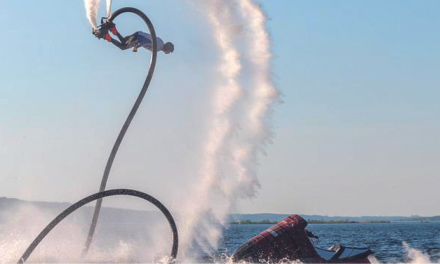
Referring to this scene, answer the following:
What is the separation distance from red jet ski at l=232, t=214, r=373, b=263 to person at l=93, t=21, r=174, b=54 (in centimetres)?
886

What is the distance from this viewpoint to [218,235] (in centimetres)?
3803

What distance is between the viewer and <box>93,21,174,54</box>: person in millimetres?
25922

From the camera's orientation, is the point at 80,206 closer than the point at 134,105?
Yes

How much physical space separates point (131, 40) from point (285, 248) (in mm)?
10701

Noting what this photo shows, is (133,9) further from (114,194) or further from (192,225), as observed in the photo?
(192,225)

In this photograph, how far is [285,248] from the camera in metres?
28.6

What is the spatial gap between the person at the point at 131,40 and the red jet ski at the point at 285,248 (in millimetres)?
8861

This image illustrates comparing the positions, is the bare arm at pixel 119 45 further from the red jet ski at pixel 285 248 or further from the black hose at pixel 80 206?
the red jet ski at pixel 285 248

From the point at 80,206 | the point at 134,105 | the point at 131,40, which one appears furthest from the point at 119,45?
the point at 80,206

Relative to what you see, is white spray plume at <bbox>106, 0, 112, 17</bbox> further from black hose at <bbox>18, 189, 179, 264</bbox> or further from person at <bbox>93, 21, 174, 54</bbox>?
black hose at <bbox>18, 189, 179, 264</bbox>

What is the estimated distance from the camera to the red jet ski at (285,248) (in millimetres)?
28312

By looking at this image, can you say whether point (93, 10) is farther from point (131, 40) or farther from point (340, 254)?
point (340, 254)

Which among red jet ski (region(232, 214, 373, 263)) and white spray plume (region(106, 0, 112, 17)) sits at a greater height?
white spray plume (region(106, 0, 112, 17))

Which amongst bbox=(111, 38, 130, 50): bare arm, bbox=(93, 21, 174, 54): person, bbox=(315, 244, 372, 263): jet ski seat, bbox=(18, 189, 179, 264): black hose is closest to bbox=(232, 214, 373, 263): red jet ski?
bbox=(315, 244, 372, 263): jet ski seat
